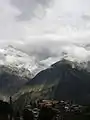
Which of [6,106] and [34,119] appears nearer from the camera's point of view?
[34,119]

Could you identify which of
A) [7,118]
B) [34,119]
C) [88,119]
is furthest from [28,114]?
[88,119]

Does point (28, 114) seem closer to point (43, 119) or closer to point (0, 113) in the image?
point (0, 113)

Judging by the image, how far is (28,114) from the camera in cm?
13975

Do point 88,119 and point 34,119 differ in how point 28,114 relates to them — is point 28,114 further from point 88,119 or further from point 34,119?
point 88,119

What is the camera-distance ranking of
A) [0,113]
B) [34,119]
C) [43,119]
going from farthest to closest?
[0,113] < [34,119] < [43,119]

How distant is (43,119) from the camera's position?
10581 centimetres

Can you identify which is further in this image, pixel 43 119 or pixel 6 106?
pixel 6 106

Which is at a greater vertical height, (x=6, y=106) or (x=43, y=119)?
(x=6, y=106)

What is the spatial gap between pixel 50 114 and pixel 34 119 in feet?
97.2

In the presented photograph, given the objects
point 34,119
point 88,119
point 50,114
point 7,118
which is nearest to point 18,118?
point 7,118

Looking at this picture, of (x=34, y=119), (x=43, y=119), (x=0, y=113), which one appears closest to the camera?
(x=43, y=119)

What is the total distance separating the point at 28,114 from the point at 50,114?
34280 millimetres

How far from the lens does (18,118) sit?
151625 mm

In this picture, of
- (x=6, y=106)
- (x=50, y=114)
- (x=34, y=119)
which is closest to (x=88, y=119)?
(x=34, y=119)
